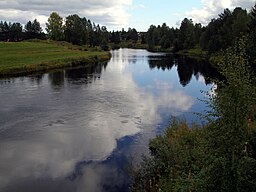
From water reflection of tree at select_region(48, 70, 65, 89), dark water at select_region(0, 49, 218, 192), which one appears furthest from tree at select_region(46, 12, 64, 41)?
dark water at select_region(0, 49, 218, 192)

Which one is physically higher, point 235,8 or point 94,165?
point 235,8

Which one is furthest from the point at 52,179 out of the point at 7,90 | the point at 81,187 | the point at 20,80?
the point at 20,80

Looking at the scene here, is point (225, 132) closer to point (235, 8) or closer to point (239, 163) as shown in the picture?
point (239, 163)

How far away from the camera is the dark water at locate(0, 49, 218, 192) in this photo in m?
16.8

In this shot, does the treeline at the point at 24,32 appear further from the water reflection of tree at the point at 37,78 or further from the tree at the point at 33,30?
the water reflection of tree at the point at 37,78

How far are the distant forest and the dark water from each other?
1531 centimetres

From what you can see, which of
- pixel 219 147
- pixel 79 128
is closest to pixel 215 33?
pixel 79 128

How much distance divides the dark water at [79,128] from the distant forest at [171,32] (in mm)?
15305

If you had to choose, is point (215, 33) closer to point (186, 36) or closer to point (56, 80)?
point (186, 36)

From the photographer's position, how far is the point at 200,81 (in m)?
50.6

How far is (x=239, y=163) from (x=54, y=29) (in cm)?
10776

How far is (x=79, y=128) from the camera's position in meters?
24.6

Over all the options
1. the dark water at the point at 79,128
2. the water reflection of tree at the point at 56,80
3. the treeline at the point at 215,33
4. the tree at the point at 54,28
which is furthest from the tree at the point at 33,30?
the dark water at the point at 79,128

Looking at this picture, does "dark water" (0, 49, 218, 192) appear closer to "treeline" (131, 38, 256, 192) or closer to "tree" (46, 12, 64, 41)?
"treeline" (131, 38, 256, 192)
